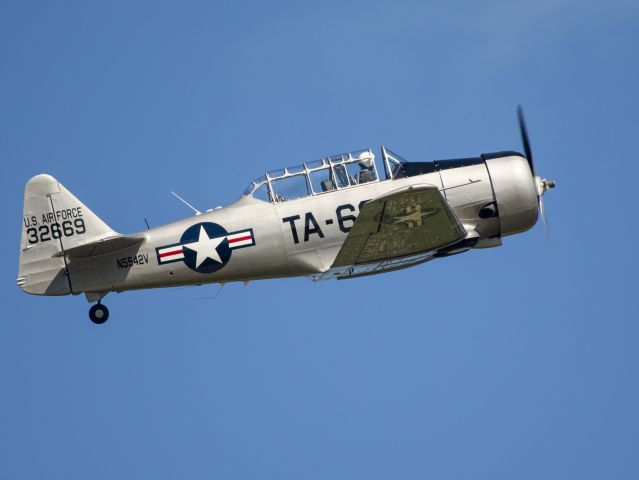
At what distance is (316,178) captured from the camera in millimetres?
16578

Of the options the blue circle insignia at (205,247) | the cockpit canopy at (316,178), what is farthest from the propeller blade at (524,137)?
the blue circle insignia at (205,247)

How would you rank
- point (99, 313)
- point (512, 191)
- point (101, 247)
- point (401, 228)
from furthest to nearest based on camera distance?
1. point (512, 191)
2. point (99, 313)
3. point (101, 247)
4. point (401, 228)

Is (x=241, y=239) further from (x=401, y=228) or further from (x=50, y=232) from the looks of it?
(x=50, y=232)

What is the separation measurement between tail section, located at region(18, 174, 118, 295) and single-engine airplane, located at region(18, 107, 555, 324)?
15mm

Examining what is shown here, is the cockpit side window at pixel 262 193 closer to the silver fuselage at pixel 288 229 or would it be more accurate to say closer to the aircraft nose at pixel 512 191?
the silver fuselage at pixel 288 229

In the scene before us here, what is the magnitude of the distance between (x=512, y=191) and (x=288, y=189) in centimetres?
345

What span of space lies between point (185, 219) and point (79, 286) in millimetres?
1877

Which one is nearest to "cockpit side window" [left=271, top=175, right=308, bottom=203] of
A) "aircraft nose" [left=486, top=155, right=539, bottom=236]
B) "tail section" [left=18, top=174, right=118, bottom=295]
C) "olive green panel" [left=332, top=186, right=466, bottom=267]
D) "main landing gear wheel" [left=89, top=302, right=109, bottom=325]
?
"olive green panel" [left=332, top=186, right=466, bottom=267]

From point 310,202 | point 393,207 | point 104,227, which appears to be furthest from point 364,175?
point 104,227

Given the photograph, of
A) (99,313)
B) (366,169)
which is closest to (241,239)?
(366,169)

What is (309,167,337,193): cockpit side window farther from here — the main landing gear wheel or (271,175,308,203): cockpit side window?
the main landing gear wheel

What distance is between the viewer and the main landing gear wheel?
16.5 metres

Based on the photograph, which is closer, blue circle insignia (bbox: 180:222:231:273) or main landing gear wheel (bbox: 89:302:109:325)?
blue circle insignia (bbox: 180:222:231:273)

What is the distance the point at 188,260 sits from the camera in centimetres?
1636
